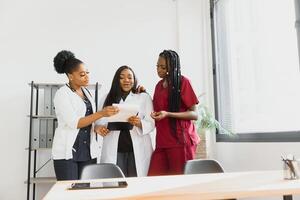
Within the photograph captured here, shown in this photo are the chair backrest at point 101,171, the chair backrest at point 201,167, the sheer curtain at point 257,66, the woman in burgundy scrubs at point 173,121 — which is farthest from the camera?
the sheer curtain at point 257,66

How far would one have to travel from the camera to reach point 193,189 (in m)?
1.44

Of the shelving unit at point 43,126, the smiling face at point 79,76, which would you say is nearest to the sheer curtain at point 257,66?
the shelving unit at point 43,126

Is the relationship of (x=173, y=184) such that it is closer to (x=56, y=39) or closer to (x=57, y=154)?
(x=57, y=154)

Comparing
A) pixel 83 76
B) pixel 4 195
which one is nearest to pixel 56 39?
pixel 83 76

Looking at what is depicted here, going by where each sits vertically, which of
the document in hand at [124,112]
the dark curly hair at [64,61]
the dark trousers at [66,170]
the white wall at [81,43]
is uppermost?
the white wall at [81,43]

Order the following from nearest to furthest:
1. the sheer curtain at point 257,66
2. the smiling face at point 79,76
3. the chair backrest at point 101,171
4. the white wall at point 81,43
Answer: the chair backrest at point 101,171, the smiling face at point 79,76, the sheer curtain at point 257,66, the white wall at point 81,43

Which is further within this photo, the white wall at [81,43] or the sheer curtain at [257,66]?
the white wall at [81,43]

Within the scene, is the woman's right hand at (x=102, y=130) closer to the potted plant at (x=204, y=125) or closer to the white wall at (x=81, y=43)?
the potted plant at (x=204, y=125)

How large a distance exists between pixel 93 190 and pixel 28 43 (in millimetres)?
2813

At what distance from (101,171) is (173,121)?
68 centimetres

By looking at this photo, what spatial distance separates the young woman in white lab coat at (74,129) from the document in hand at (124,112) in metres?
0.04

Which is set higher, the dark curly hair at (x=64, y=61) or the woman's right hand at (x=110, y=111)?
the dark curly hair at (x=64, y=61)

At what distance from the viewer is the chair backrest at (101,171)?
211 cm

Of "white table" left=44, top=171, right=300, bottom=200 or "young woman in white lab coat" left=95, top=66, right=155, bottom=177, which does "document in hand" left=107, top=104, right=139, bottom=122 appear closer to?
Answer: "young woman in white lab coat" left=95, top=66, right=155, bottom=177
